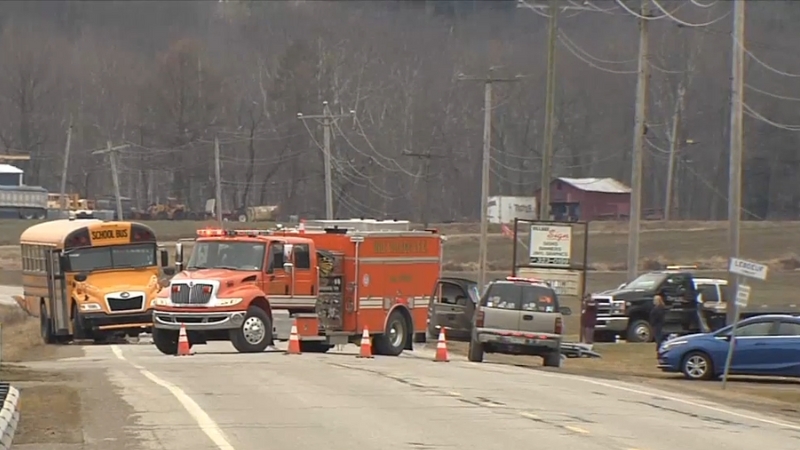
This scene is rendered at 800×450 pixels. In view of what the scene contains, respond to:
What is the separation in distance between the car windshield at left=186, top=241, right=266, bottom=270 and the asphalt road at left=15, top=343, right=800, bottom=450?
11.6ft

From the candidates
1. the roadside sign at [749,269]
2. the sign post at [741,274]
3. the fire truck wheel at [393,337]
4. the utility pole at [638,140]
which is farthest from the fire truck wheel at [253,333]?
the utility pole at [638,140]

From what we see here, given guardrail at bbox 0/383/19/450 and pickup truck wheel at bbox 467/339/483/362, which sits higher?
guardrail at bbox 0/383/19/450

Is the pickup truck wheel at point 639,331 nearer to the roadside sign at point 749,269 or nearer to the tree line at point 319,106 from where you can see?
the roadside sign at point 749,269

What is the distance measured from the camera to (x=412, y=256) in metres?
32.0

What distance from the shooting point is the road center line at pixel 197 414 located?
14656mm

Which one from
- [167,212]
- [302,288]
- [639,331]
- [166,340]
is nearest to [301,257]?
[302,288]

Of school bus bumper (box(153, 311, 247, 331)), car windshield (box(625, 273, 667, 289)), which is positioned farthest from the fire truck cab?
car windshield (box(625, 273, 667, 289))

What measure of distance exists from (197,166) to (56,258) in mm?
71394

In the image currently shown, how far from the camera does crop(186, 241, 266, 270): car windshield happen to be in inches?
1149

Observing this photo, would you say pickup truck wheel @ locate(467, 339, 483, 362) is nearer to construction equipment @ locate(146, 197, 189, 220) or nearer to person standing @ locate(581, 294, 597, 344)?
person standing @ locate(581, 294, 597, 344)

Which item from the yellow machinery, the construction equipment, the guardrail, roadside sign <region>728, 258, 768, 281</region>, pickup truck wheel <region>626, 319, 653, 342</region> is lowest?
the construction equipment

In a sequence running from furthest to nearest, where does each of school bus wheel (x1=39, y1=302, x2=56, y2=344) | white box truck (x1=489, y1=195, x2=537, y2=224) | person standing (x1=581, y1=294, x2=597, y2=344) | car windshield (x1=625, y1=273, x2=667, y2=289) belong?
white box truck (x1=489, y1=195, x2=537, y2=224)
car windshield (x1=625, y1=273, x2=667, y2=289)
school bus wheel (x1=39, y1=302, x2=56, y2=344)
person standing (x1=581, y1=294, x2=597, y2=344)

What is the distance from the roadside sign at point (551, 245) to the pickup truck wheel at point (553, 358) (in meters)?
9.41

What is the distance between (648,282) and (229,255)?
14975 mm
